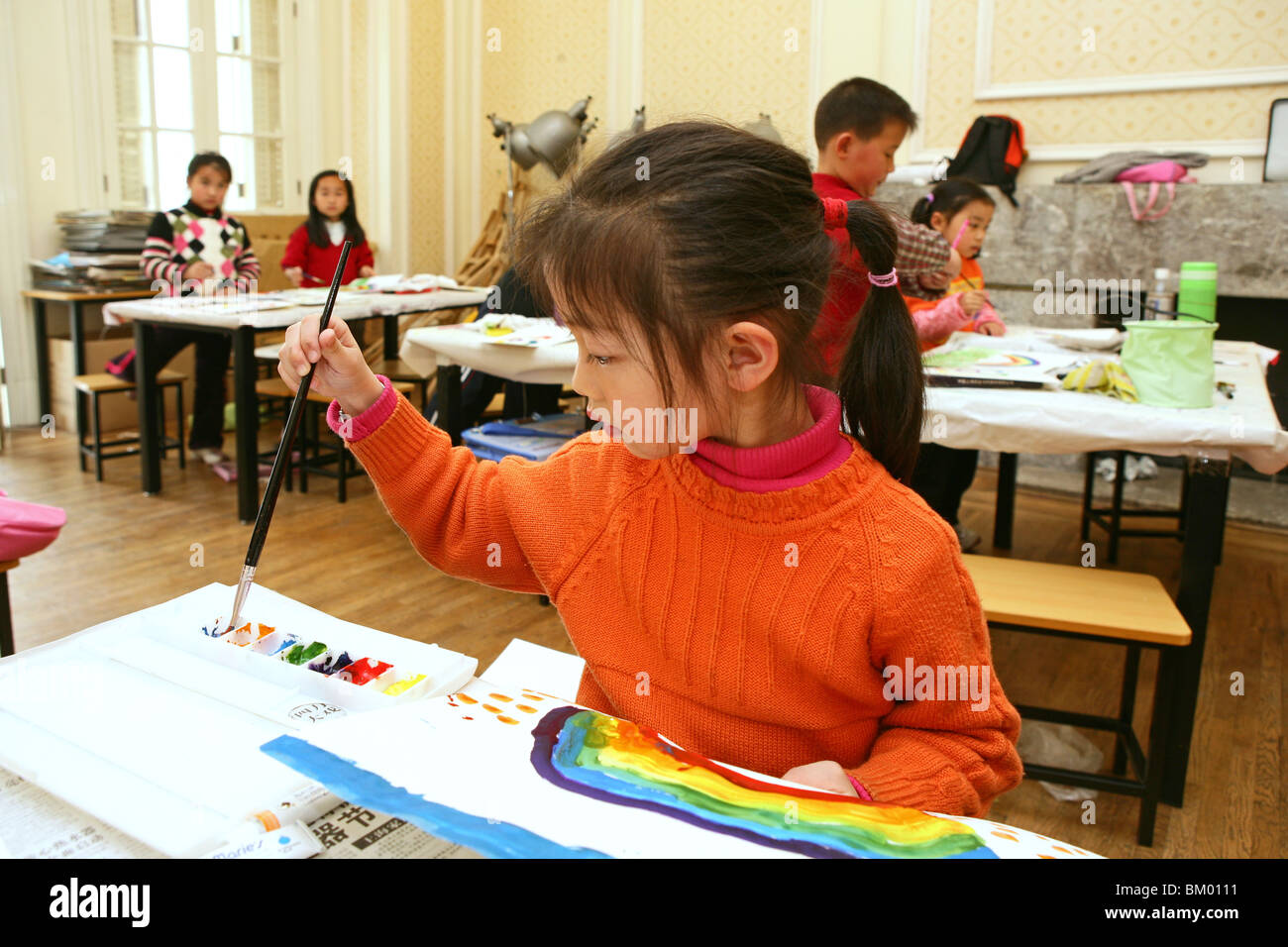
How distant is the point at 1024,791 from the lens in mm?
2025

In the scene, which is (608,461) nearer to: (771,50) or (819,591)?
(819,591)

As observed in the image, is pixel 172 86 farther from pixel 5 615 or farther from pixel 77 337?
pixel 5 615

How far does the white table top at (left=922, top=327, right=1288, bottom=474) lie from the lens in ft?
5.93

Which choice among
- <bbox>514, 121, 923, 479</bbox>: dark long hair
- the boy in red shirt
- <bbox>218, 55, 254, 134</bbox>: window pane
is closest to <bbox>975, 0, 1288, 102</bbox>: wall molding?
the boy in red shirt

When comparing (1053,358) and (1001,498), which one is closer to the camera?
(1053,358)

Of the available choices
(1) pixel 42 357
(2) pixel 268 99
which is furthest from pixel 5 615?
(2) pixel 268 99

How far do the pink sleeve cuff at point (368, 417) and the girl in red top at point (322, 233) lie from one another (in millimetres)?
4099

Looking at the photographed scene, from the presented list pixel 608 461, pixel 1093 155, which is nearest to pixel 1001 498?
pixel 1093 155

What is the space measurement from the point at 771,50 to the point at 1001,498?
3019mm

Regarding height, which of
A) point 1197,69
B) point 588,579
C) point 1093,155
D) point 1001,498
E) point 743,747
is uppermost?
point 1197,69

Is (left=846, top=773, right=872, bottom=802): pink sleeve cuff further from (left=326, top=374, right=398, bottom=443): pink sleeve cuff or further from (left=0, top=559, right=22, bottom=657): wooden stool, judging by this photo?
(left=0, top=559, right=22, bottom=657): wooden stool

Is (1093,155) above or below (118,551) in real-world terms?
above

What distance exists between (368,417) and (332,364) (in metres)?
0.06
